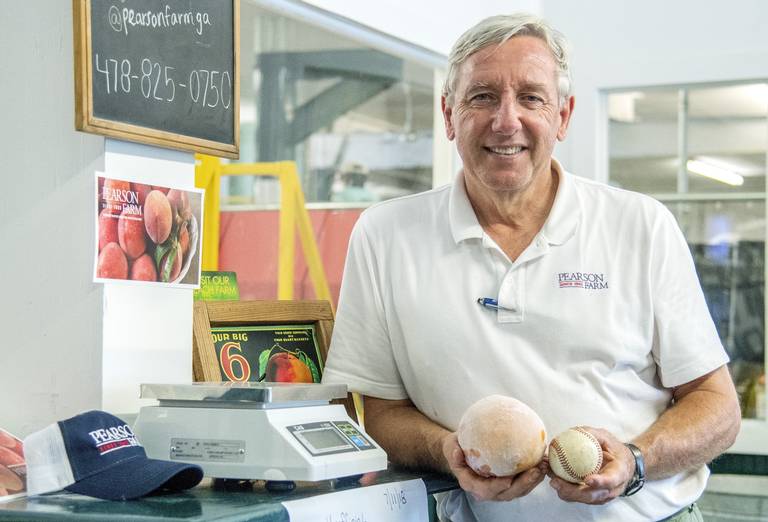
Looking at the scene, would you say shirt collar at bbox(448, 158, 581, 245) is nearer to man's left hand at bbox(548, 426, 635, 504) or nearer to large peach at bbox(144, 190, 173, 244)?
man's left hand at bbox(548, 426, 635, 504)

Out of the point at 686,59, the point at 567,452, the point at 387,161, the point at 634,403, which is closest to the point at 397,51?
the point at 686,59

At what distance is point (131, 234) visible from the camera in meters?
2.07

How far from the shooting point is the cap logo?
1685 mm

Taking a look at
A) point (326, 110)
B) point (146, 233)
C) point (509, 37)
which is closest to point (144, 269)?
point (146, 233)

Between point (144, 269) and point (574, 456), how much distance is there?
2.92 ft

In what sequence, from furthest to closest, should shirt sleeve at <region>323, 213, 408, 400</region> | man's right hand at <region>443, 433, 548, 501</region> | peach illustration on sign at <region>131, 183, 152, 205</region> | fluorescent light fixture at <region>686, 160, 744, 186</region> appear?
fluorescent light fixture at <region>686, 160, 744, 186</region> → shirt sleeve at <region>323, 213, 408, 400</region> → peach illustration on sign at <region>131, 183, 152, 205</region> → man's right hand at <region>443, 433, 548, 501</region>

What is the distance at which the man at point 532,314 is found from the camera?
6.95 feet

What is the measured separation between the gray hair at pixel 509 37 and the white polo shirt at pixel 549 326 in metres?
0.22

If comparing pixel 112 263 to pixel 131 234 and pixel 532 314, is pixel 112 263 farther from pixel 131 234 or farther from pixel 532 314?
pixel 532 314

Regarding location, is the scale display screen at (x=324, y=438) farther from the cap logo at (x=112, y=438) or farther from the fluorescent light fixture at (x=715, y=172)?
the fluorescent light fixture at (x=715, y=172)

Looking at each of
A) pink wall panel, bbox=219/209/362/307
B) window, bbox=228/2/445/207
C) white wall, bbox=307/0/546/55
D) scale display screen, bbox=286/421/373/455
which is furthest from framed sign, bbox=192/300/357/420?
window, bbox=228/2/445/207

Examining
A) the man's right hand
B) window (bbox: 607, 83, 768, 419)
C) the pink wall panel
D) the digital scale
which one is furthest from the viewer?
window (bbox: 607, 83, 768, 419)

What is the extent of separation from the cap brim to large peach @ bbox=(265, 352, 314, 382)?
0.67 meters

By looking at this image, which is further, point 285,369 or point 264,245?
point 264,245
